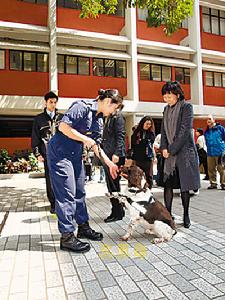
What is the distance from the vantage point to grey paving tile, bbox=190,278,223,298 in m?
2.25

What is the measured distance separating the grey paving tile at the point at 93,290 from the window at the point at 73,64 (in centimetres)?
1518

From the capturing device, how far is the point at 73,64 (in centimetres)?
1664

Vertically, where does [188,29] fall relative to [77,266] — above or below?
above

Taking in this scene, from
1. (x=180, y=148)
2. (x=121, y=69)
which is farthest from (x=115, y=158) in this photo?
(x=121, y=69)

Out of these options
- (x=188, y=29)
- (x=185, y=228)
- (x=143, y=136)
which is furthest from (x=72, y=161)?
(x=188, y=29)

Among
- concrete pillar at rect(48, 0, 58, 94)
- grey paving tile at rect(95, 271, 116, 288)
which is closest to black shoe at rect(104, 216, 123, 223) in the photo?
grey paving tile at rect(95, 271, 116, 288)

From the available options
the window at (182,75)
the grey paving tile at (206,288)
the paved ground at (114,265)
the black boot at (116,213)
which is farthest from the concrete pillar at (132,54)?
the grey paving tile at (206,288)

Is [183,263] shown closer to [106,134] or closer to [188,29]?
[106,134]

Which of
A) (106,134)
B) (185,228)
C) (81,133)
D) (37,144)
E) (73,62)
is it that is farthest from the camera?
(73,62)

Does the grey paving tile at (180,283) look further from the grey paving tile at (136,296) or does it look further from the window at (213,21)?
the window at (213,21)

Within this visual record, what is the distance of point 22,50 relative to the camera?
15.3 m

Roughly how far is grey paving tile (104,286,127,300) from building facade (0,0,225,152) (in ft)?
43.9

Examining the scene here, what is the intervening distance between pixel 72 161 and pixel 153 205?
108cm

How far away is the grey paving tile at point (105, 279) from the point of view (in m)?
2.43
